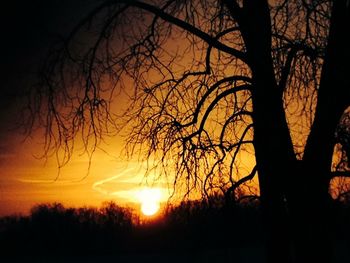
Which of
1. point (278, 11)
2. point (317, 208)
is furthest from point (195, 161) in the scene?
point (278, 11)

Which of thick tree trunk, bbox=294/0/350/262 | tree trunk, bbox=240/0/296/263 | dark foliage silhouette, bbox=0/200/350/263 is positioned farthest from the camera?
dark foliage silhouette, bbox=0/200/350/263

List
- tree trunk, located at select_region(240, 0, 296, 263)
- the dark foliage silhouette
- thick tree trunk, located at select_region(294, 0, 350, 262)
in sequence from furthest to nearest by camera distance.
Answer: the dark foliage silhouette → tree trunk, located at select_region(240, 0, 296, 263) → thick tree trunk, located at select_region(294, 0, 350, 262)

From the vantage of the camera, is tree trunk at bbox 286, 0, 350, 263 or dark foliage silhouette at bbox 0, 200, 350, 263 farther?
dark foliage silhouette at bbox 0, 200, 350, 263

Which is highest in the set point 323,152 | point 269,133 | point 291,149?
point 269,133

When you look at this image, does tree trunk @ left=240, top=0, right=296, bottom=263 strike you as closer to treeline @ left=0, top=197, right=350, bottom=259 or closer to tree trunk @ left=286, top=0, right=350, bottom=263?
tree trunk @ left=286, top=0, right=350, bottom=263

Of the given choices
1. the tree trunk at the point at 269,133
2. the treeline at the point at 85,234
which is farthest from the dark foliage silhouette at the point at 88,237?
the tree trunk at the point at 269,133

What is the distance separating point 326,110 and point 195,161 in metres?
1.80

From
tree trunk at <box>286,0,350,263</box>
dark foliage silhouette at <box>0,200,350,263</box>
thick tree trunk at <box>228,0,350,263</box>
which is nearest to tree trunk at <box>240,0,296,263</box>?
thick tree trunk at <box>228,0,350,263</box>

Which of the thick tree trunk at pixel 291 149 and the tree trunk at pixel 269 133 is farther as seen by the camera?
the tree trunk at pixel 269 133

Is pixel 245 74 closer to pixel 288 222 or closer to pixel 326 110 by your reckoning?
pixel 326 110

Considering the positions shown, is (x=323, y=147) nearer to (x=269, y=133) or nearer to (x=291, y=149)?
(x=291, y=149)

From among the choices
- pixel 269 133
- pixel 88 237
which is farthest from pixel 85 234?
pixel 269 133

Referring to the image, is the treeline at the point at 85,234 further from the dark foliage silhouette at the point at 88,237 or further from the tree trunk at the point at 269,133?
the tree trunk at the point at 269,133

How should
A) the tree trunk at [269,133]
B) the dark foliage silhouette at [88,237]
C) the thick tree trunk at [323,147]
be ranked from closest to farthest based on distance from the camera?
the thick tree trunk at [323,147], the tree trunk at [269,133], the dark foliage silhouette at [88,237]
